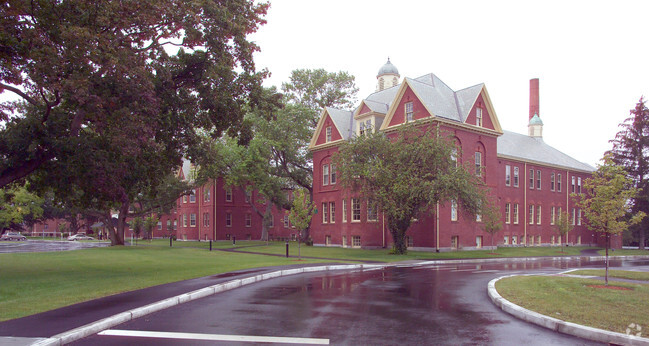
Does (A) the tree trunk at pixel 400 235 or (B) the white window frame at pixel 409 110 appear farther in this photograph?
(B) the white window frame at pixel 409 110

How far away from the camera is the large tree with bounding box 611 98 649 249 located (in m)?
50.4

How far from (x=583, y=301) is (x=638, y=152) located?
163ft

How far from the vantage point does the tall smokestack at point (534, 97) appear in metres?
60.4

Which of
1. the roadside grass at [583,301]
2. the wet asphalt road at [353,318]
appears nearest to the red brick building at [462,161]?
the roadside grass at [583,301]

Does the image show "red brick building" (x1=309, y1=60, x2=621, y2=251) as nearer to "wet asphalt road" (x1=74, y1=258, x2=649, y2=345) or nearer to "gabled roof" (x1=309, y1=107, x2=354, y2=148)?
"gabled roof" (x1=309, y1=107, x2=354, y2=148)

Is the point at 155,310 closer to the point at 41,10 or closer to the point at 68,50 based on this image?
the point at 68,50

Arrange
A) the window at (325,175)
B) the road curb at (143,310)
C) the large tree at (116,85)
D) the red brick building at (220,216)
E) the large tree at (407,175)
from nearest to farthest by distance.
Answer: the road curb at (143,310)
the large tree at (116,85)
the large tree at (407,175)
the window at (325,175)
the red brick building at (220,216)

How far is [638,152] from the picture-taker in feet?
167

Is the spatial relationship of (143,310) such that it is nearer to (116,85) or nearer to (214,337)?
(214,337)

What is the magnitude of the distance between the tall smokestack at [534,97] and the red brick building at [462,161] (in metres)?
5.13

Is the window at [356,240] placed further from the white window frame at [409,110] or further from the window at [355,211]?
the white window frame at [409,110]

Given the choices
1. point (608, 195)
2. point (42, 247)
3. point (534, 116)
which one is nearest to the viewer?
point (608, 195)

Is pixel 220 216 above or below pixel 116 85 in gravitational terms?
below

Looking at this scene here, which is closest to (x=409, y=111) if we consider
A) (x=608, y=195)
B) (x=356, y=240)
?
(x=356, y=240)
